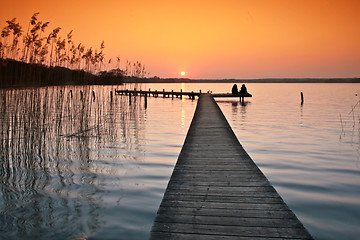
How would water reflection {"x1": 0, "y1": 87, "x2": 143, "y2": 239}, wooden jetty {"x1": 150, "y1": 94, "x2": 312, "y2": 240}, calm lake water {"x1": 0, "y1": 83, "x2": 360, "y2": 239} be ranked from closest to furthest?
wooden jetty {"x1": 150, "y1": 94, "x2": 312, "y2": 240}
water reflection {"x1": 0, "y1": 87, "x2": 143, "y2": 239}
calm lake water {"x1": 0, "y1": 83, "x2": 360, "y2": 239}

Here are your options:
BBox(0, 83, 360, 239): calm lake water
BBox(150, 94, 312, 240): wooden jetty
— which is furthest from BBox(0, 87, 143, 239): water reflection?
BBox(150, 94, 312, 240): wooden jetty

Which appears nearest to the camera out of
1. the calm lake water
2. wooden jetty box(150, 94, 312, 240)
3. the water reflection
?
wooden jetty box(150, 94, 312, 240)

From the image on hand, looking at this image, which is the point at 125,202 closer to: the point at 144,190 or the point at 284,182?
the point at 144,190

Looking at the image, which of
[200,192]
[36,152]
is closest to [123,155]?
[36,152]

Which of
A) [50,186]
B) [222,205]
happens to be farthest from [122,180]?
[222,205]

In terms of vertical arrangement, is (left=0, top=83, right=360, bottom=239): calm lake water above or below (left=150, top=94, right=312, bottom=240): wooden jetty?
below

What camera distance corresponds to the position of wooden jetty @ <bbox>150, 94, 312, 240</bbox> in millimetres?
2902

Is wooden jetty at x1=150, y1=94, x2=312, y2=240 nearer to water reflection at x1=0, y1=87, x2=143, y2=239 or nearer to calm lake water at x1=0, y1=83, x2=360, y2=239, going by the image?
calm lake water at x1=0, y1=83, x2=360, y2=239

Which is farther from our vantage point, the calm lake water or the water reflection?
the calm lake water

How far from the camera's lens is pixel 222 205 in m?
3.53

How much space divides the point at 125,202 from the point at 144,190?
0.61m

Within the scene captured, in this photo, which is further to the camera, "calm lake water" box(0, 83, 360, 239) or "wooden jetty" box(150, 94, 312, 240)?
"calm lake water" box(0, 83, 360, 239)

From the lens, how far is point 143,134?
39.7ft

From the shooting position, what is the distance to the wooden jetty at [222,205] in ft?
9.52
